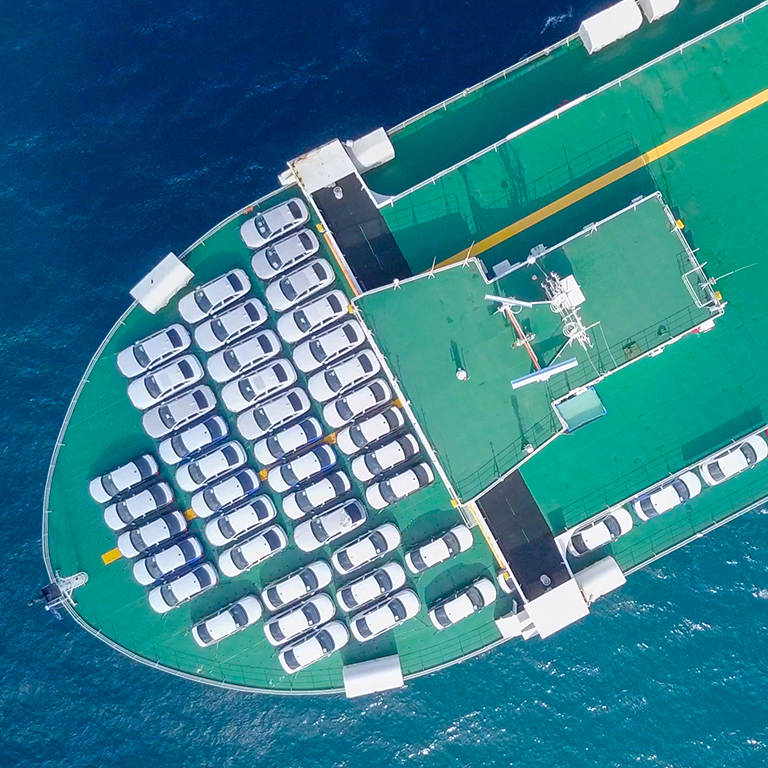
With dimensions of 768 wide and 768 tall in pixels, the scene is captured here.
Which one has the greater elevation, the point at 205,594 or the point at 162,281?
the point at 162,281

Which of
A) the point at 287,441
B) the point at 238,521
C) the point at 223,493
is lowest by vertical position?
the point at 238,521

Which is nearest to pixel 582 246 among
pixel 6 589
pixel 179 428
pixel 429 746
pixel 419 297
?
pixel 419 297

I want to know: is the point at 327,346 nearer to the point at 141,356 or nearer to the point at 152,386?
the point at 152,386

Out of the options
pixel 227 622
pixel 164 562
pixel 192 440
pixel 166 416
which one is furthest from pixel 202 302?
pixel 227 622

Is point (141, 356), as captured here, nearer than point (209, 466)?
No

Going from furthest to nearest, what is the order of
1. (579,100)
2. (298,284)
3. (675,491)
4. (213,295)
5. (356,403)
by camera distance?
(213,295) < (298,284) < (356,403) < (579,100) < (675,491)

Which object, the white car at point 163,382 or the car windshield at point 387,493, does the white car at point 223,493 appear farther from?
the car windshield at point 387,493

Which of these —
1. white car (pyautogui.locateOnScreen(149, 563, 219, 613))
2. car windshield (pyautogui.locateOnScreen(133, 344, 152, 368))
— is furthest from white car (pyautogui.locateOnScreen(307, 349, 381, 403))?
white car (pyautogui.locateOnScreen(149, 563, 219, 613))

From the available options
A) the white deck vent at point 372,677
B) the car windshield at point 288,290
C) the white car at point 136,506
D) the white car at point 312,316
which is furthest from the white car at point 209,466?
the white deck vent at point 372,677
